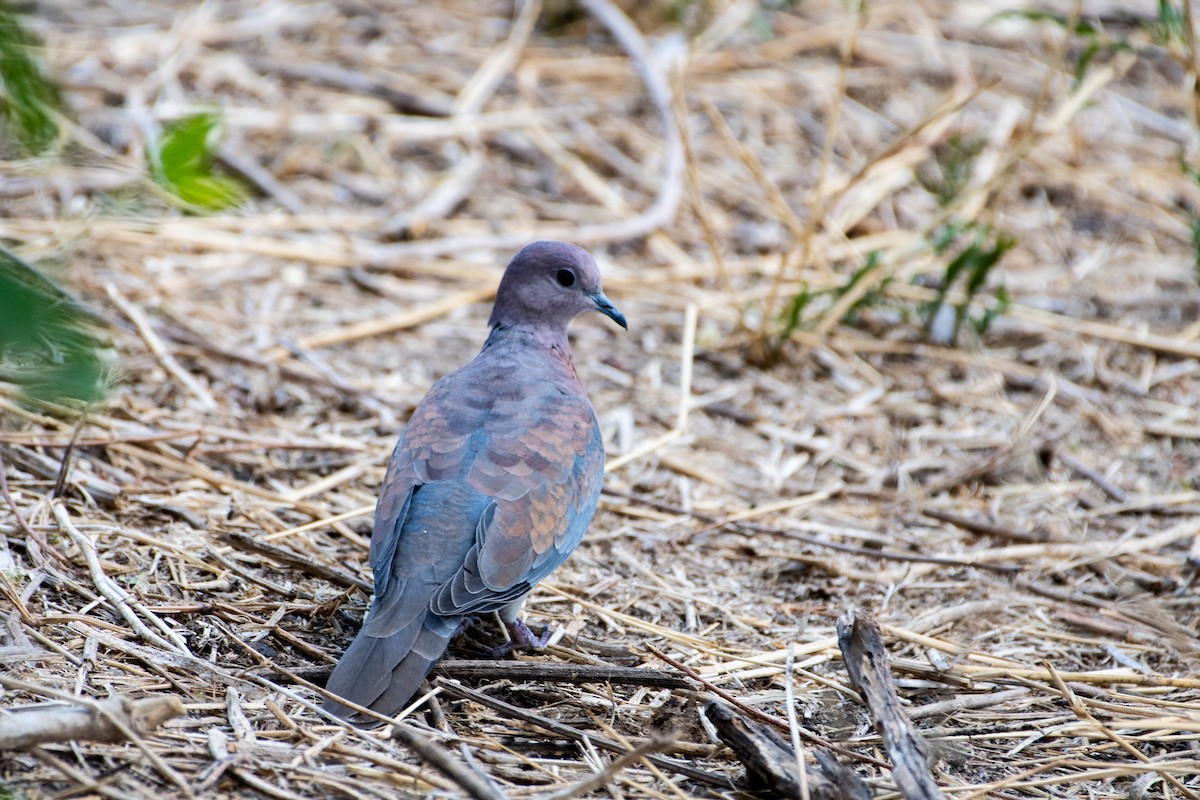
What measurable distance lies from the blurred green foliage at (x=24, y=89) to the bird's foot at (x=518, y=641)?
1905mm

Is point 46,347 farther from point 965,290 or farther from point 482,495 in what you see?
point 965,290

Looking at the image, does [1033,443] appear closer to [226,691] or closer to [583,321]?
[583,321]

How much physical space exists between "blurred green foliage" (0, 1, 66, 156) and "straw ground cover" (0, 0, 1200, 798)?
159mm

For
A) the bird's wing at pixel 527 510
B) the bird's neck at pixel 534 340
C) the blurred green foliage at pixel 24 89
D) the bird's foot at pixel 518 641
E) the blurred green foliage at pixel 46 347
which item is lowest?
the bird's foot at pixel 518 641

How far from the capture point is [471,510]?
9.39ft

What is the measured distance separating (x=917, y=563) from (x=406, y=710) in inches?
73.0

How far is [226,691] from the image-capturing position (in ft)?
8.36

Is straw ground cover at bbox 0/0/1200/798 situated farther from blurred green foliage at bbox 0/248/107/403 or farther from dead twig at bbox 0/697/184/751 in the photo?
blurred green foliage at bbox 0/248/107/403

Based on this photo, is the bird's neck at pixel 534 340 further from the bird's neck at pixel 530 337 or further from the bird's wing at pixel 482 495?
the bird's wing at pixel 482 495

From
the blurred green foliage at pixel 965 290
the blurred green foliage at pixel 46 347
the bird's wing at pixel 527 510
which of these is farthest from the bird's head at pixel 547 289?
the blurred green foliage at pixel 46 347

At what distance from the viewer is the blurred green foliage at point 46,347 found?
1.07 m

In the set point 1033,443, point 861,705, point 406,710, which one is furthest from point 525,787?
point 1033,443

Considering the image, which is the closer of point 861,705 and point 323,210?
point 861,705

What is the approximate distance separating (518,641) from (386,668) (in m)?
0.52
